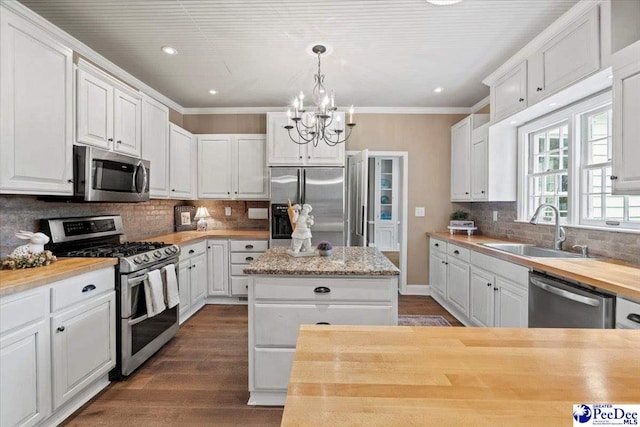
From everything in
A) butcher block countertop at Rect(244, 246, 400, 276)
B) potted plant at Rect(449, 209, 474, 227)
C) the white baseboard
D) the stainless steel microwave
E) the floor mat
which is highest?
the stainless steel microwave

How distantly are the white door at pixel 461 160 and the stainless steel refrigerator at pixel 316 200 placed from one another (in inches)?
61.2

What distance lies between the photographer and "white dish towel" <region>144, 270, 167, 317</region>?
2404 millimetres

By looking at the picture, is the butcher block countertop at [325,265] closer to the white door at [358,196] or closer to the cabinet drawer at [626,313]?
the cabinet drawer at [626,313]

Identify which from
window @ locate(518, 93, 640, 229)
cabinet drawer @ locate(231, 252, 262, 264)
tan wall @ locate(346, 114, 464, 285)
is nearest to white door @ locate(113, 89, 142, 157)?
cabinet drawer @ locate(231, 252, 262, 264)

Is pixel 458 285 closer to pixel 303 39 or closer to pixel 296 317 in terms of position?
pixel 296 317

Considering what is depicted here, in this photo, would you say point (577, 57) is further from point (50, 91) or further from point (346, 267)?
point (50, 91)

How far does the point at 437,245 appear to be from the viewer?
4074mm

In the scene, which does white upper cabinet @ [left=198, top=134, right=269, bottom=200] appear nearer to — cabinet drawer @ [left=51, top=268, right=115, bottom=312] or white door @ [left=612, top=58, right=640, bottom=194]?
cabinet drawer @ [left=51, top=268, right=115, bottom=312]

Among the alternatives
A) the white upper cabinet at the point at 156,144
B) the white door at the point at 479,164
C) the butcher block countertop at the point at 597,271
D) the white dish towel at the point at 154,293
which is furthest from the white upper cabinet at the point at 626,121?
the white upper cabinet at the point at 156,144

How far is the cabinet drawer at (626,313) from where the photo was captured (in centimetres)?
143

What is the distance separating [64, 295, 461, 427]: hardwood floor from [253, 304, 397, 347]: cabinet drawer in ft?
1.57

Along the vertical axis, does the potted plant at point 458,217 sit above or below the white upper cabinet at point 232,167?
below

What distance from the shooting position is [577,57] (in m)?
2.09

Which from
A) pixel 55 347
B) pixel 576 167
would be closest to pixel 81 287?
pixel 55 347
